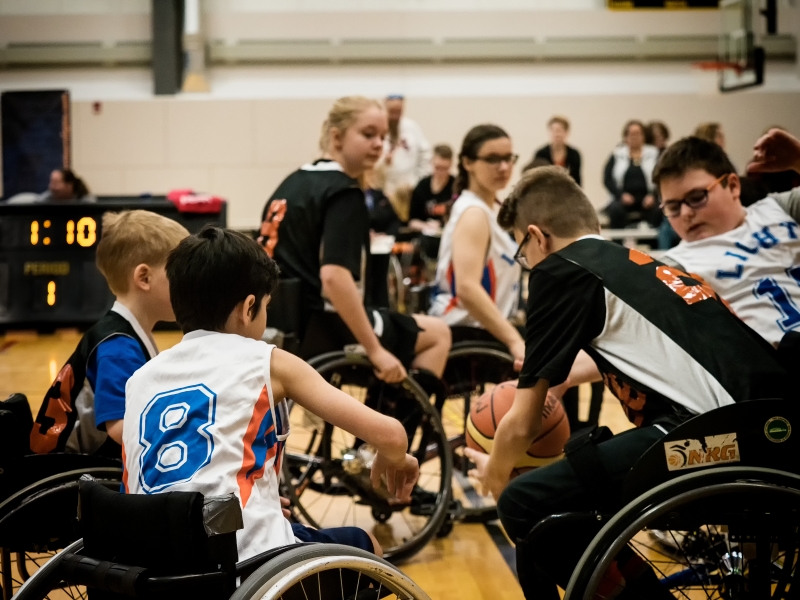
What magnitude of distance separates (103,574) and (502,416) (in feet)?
4.64

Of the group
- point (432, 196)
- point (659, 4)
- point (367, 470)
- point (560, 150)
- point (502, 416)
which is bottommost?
point (367, 470)

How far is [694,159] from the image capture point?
8.14 ft

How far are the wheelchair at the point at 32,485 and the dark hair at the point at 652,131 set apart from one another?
9676 mm

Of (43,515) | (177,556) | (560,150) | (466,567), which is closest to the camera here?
(177,556)

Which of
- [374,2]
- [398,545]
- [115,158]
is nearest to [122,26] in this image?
[115,158]

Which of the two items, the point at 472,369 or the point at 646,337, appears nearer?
the point at 646,337

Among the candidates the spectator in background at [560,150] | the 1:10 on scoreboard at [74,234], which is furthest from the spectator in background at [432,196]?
the 1:10 on scoreboard at [74,234]

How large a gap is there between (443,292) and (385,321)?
1.96 ft

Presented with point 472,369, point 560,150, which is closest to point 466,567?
point 472,369

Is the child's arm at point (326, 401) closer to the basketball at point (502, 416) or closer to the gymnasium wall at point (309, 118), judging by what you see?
the basketball at point (502, 416)

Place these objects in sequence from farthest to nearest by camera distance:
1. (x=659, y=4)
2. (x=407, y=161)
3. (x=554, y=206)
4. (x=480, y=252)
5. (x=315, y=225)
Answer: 1. (x=659, y=4)
2. (x=407, y=161)
3. (x=480, y=252)
4. (x=315, y=225)
5. (x=554, y=206)

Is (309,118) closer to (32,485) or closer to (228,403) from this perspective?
(32,485)

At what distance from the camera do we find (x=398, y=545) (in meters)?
3.08

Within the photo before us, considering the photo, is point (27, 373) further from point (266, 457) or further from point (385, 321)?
point (266, 457)
